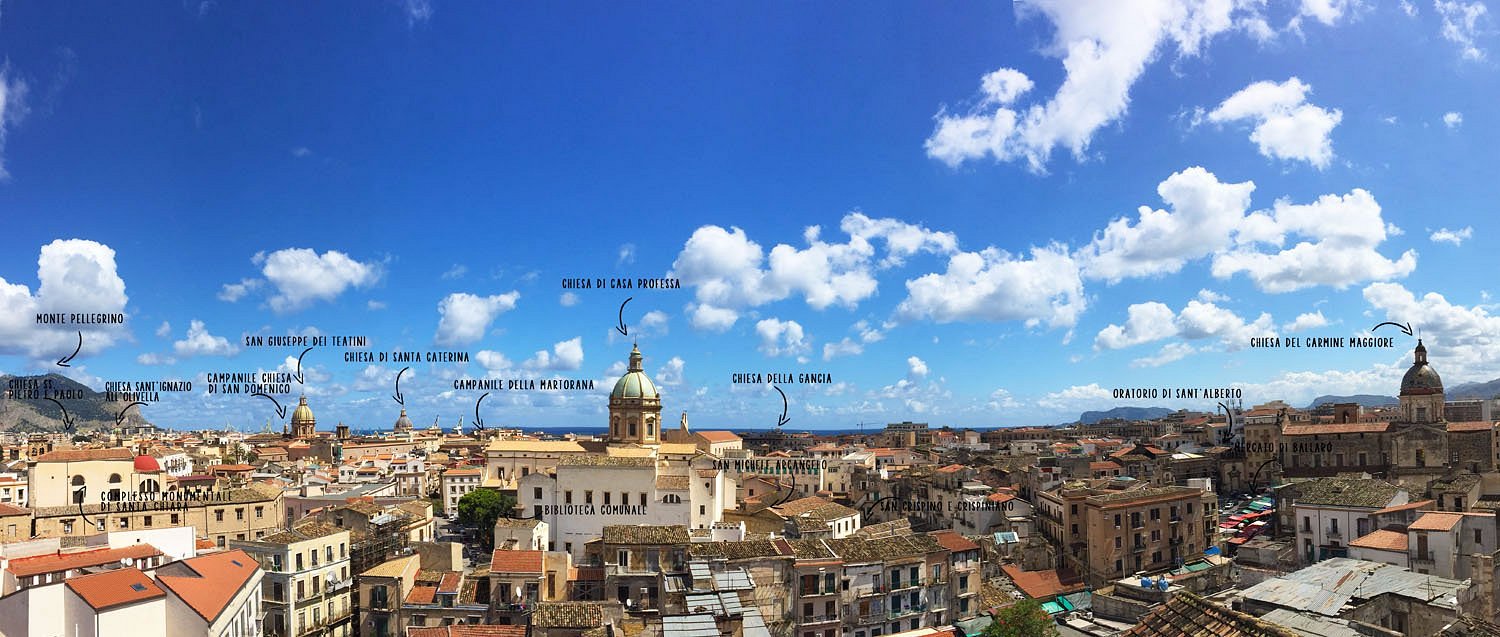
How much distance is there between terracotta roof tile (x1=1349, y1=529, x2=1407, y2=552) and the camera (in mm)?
36222

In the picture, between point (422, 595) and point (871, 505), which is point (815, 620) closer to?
point (422, 595)

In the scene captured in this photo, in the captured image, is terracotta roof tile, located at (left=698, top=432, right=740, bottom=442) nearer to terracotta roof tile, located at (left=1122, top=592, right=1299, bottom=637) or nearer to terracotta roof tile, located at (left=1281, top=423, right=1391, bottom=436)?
terracotta roof tile, located at (left=1281, top=423, right=1391, bottom=436)

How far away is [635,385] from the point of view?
68.4m

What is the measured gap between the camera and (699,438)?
92.4 meters

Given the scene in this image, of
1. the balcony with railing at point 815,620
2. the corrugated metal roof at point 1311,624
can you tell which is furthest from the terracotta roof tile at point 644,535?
the corrugated metal roof at point 1311,624

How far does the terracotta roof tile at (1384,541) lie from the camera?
3622 centimetres

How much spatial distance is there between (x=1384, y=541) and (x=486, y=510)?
4633cm

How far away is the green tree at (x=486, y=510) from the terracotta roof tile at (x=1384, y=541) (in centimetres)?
4376

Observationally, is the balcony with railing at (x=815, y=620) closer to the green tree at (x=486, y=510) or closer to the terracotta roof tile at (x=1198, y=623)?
the green tree at (x=486, y=510)

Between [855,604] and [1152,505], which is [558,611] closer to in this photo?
[855,604]

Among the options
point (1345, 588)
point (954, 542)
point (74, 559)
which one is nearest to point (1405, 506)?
Result: point (1345, 588)

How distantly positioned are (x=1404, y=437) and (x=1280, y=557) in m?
36.3

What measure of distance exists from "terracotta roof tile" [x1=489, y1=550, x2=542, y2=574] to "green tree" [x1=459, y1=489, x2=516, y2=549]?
47.5 feet

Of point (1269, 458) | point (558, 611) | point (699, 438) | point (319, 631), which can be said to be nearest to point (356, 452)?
point (699, 438)
